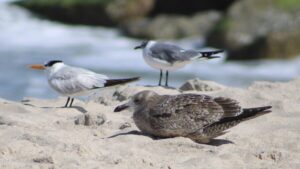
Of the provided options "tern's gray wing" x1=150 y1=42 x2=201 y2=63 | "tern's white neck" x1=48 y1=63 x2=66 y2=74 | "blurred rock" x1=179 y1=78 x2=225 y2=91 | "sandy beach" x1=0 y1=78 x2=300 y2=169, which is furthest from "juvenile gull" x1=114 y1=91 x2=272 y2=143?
"tern's gray wing" x1=150 y1=42 x2=201 y2=63

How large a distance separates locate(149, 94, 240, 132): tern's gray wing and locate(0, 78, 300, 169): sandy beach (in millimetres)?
161

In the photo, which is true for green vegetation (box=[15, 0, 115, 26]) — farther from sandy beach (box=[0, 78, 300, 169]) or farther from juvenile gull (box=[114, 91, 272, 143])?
juvenile gull (box=[114, 91, 272, 143])

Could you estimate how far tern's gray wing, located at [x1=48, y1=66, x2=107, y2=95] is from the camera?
911 cm

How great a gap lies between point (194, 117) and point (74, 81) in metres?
2.59

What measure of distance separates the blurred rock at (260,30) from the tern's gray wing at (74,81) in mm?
12655

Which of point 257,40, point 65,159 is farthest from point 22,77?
point 65,159

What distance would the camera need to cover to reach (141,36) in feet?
84.8

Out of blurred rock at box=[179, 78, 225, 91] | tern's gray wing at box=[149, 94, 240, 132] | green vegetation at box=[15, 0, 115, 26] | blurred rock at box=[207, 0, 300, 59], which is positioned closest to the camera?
tern's gray wing at box=[149, 94, 240, 132]

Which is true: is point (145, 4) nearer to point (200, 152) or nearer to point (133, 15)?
point (133, 15)

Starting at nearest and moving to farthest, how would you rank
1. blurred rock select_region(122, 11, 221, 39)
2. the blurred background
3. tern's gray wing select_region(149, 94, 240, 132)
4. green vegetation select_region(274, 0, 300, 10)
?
tern's gray wing select_region(149, 94, 240, 132) < the blurred background < green vegetation select_region(274, 0, 300, 10) < blurred rock select_region(122, 11, 221, 39)

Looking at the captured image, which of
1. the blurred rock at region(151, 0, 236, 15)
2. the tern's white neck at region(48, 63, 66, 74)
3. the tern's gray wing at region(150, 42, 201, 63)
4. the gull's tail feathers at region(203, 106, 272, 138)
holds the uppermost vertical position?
the blurred rock at region(151, 0, 236, 15)

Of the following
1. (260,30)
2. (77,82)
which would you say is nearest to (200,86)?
(77,82)

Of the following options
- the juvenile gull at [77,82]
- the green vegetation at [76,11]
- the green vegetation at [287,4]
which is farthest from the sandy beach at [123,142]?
the green vegetation at [76,11]

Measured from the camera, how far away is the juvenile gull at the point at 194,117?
22.5 ft
